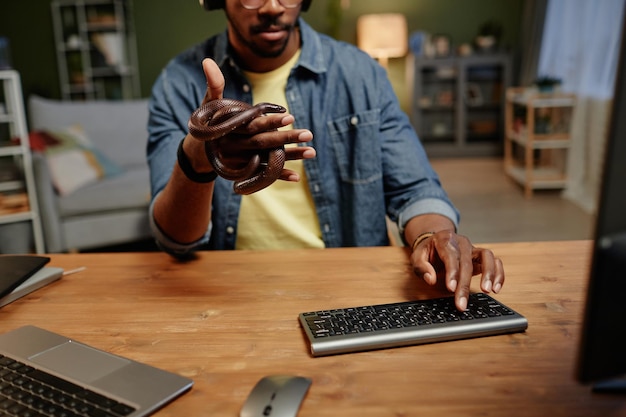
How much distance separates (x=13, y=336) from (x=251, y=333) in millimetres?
323

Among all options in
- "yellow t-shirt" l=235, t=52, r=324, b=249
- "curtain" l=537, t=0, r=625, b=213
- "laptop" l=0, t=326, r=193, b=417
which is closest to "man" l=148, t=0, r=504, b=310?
"yellow t-shirt" l=235, t=52, r=324, b=249

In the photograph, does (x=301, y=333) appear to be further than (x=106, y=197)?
No

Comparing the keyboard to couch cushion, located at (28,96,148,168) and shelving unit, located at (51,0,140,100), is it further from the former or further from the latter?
shelving unit, located at (51,0,140,100)

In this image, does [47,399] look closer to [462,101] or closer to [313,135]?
[313,135]

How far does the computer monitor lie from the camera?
0.43m

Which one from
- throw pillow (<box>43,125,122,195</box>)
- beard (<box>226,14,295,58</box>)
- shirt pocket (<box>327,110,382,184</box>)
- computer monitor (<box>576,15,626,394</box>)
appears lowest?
Answer: throw pillow (<box>43,125,122,195</box>)

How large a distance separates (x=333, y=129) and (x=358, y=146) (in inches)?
3.1

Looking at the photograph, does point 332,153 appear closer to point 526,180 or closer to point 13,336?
point 13,336

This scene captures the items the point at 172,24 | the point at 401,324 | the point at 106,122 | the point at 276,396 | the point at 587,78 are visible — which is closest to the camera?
the point at 276,396

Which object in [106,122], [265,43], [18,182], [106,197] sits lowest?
[106,197]

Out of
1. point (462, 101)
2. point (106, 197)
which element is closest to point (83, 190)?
point (106, 197)

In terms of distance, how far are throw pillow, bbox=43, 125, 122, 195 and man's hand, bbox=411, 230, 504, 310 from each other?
9.35 ft

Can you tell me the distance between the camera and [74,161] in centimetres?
346

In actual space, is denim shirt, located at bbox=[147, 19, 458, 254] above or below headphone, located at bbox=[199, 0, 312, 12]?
below
